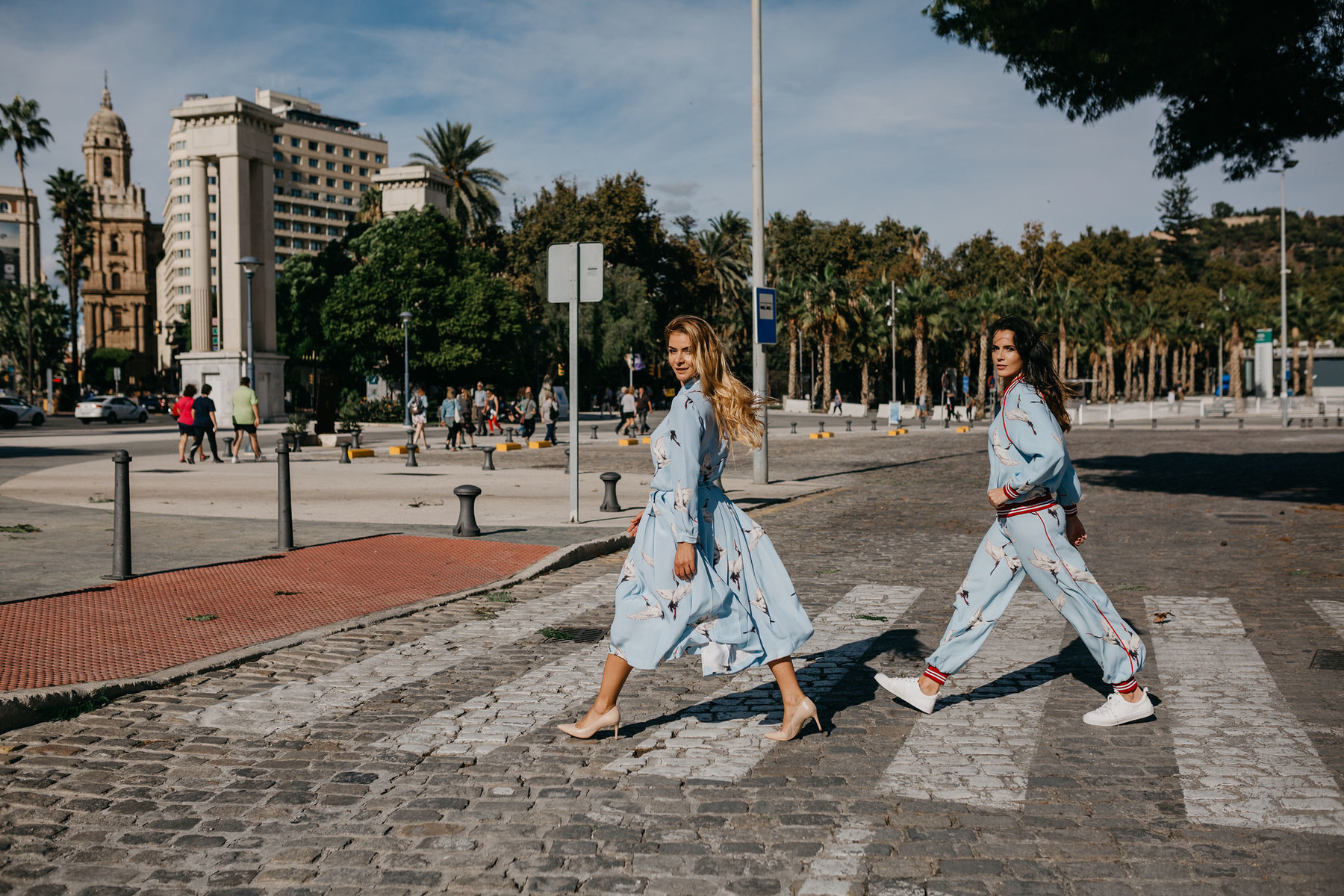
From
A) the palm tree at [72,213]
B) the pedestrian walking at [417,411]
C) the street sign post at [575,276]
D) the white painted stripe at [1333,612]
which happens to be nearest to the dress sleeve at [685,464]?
the white painted stripe at [1333,612]

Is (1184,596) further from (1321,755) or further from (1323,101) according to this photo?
(1323,101)

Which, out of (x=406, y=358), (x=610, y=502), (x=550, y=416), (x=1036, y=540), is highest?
(x=406, y=358)

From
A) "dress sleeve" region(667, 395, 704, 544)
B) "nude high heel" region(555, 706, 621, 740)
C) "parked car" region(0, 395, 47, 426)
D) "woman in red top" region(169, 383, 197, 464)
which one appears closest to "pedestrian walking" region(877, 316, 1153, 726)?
"dress sleeve" region(667, 395, 704, 544)

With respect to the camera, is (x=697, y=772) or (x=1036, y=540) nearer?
(x=697, y=772)

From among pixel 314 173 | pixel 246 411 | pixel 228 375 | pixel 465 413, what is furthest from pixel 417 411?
pixel 314 173

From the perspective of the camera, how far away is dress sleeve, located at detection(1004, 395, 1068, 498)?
4.66 m

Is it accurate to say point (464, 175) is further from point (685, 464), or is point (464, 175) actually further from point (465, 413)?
point (685, 464)

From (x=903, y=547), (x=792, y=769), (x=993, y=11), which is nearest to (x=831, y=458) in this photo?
(x=993, y=11)

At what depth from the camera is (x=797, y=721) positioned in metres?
4.67

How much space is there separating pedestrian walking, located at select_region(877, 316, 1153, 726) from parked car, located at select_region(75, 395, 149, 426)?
2296 inches

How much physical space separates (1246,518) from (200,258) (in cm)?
4769

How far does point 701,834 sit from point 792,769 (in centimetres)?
77

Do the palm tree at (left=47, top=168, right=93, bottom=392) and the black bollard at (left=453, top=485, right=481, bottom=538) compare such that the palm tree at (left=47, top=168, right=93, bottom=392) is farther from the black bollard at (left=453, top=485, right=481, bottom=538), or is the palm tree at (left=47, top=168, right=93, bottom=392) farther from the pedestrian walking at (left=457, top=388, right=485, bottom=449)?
the black bollard at (left=453, top=485, right=481, bottom=538)

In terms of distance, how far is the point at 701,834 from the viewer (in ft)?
12.2
